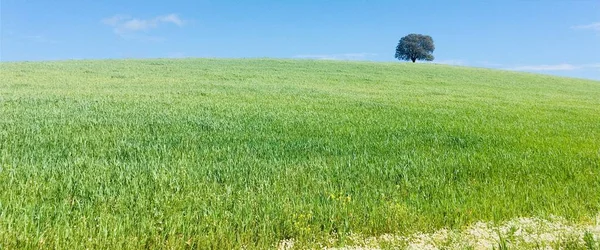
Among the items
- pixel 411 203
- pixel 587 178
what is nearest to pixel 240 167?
pixel 411 203

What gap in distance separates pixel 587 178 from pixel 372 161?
292 centimetres

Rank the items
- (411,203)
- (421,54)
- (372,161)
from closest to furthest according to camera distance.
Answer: (411,203), (372,161), (421,54)

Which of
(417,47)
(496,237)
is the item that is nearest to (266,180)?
(496,237)

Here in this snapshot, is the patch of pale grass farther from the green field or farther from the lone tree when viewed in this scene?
the lone tree

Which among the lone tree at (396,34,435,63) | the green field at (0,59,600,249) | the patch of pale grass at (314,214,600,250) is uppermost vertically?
the lone tree at (396,34,435,63)

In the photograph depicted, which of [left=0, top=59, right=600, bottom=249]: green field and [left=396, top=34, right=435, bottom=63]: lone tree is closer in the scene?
[left=0, top=59, right=600, bottom=249]: green field

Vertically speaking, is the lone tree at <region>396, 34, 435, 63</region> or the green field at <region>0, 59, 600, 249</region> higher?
the lone tree at <region>396, 34, 435, 63</region>

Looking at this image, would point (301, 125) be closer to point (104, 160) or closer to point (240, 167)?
point (240, 167)

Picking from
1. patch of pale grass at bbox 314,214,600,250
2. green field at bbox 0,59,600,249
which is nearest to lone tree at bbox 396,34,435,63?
green field at bbox 0,59,600,249

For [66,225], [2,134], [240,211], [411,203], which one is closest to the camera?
[66,225]

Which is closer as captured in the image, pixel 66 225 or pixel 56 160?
pixel 66 225

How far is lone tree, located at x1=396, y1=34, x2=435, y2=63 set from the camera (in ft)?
303

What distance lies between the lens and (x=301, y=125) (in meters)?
9.15

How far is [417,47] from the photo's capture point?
302 ft
